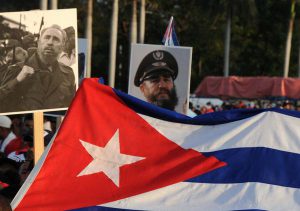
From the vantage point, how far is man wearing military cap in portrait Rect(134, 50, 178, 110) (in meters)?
9.47

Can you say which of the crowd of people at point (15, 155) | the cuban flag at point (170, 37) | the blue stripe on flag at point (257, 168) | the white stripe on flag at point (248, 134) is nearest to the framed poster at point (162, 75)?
the crowd of people at point (15, 155)

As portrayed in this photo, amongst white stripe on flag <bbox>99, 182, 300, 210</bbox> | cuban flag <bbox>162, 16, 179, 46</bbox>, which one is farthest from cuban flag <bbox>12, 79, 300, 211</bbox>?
cuban flag <bbox>162, 16, 179, 46</bbox>

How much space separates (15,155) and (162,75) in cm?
244

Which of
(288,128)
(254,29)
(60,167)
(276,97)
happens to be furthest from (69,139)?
(254,29)

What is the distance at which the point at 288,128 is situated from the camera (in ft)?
16.9

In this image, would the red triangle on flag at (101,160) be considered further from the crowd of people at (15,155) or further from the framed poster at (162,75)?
the framed poster at (162,75)

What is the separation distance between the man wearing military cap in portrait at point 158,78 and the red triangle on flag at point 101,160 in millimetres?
3963

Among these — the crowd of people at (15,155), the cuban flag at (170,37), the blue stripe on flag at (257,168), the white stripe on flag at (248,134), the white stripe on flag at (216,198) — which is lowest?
the crowd of people at (15,155)

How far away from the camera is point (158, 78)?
383 inches

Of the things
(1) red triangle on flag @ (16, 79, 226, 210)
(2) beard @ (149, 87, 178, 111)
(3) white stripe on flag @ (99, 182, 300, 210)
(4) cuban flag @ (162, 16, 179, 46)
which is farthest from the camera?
(4) cuban flag @ (162, 16, 179, 46)

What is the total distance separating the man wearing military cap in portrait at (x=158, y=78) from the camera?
9.47 metres

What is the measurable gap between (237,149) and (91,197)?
95cm

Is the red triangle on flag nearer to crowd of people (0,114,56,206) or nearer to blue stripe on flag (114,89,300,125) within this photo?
blue stripe on flag (114,89,300,125)

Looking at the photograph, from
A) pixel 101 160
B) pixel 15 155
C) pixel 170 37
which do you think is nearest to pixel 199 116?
pixel 101 160
